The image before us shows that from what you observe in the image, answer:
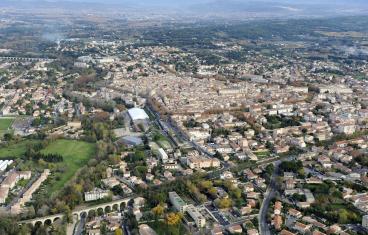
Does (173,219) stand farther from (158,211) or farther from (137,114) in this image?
(137,114)

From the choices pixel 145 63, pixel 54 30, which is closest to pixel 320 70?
pixel 145 63

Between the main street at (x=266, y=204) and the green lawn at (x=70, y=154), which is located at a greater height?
Result: the main street at (x=266, y=204)

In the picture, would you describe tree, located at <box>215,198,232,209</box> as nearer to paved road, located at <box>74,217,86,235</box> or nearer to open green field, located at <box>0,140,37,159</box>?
paved road, located at <box>74,217,86,235</box>

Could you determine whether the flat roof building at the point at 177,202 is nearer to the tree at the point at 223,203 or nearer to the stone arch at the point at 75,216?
the tree at the point at 223,203

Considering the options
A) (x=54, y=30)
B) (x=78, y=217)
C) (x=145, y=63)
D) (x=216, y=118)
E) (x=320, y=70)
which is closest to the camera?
(x=78, y=217)

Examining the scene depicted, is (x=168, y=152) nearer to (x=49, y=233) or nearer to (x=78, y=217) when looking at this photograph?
(x=78, y=217)

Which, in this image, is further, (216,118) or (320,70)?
(320,70)

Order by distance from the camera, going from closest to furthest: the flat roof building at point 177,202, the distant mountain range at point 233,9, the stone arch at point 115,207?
1. the flat roof building at point 177,202
2. the stone arch at point 115,207
3. the distant mountain range at point 233,9

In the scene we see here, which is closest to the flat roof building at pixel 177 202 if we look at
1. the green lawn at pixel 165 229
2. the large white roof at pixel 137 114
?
the green lawn at pixel 165 229
